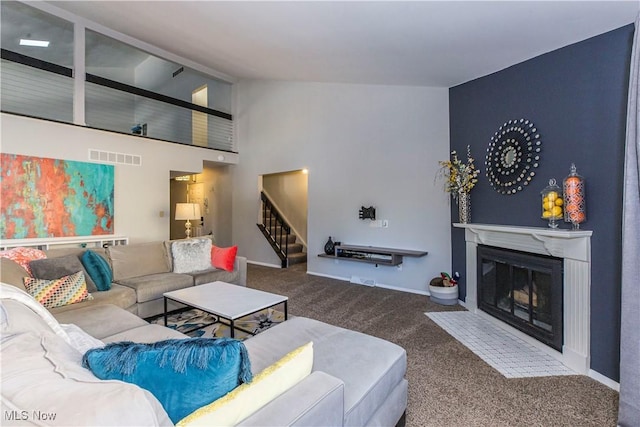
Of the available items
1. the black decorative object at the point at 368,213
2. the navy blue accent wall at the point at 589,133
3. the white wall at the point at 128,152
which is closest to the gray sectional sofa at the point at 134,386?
the navy blue accent wall at the point at 589,133

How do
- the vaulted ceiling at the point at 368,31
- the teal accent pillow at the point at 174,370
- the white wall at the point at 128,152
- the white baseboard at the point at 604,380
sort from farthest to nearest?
the white wall at the point at 128,152 < the vaulted ceiling at the point at 368,31 < the white baseboard at the point at 604,380 < the teal accent pillow at the point at 174,370

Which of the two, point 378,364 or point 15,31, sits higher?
point 15,31

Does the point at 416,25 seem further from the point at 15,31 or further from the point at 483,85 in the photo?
the point at 15,31

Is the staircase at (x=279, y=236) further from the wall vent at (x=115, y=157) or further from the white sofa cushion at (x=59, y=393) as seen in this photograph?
the white sofa cushion at (x=59, y=393)

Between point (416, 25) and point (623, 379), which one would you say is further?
point (416, 25)

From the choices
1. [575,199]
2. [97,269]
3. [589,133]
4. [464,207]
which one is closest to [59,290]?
[97,269]

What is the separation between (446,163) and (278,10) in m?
2.57

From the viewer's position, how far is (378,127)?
15.8 feet

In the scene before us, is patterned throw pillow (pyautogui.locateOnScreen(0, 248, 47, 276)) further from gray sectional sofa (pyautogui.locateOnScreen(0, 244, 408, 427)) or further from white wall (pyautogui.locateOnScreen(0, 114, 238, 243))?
white wall (pyautogui.locateOnScreen(0, 114, 238, 243))

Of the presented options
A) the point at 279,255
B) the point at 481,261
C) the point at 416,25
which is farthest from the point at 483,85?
the point at 279,255

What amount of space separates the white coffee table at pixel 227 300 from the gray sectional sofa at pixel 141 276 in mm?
486

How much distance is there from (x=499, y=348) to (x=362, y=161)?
321 centimetres

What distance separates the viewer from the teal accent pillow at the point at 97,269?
307 cm

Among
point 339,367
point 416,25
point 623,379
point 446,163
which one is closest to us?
point 339,367
